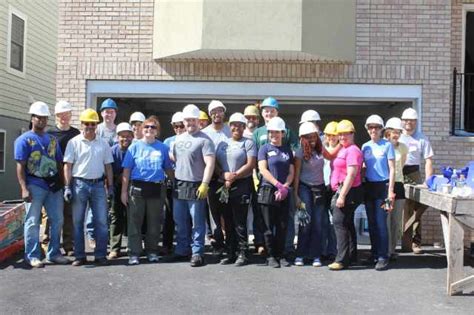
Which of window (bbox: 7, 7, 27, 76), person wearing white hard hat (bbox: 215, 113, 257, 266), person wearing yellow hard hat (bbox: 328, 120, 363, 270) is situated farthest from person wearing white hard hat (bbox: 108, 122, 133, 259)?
window (bbox: 7, 7, 27, 76)

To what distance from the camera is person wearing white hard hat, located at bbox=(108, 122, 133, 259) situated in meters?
7.80

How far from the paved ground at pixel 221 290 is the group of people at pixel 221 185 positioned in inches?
13.1

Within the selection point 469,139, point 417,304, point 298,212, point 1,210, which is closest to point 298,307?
point 417,304

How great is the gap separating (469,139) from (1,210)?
7457 mm

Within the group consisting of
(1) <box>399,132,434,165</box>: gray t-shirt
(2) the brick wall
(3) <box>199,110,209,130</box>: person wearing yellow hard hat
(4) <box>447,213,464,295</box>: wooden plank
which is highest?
(2) the brick wall

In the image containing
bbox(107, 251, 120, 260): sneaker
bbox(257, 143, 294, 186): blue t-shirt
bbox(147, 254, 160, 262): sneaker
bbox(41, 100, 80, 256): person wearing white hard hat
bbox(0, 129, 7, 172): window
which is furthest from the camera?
bbox(0, 129, 7, 172): window

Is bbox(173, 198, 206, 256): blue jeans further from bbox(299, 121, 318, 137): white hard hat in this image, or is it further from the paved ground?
bbox(299, 121, 318, 137): white hard hat

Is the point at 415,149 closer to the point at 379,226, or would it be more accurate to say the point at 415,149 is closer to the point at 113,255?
the point at 379,226

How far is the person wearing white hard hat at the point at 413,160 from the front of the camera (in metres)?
8.27

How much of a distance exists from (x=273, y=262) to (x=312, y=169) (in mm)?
1313

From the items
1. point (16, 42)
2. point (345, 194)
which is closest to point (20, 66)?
point (16, 42)

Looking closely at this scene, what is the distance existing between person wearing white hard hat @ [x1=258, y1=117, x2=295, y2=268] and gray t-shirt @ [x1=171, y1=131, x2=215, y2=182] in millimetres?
710

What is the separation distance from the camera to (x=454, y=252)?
6.14 meters

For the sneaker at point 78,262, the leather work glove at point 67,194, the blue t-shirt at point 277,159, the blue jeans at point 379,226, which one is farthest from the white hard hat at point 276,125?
the sneaker at point 78,262
